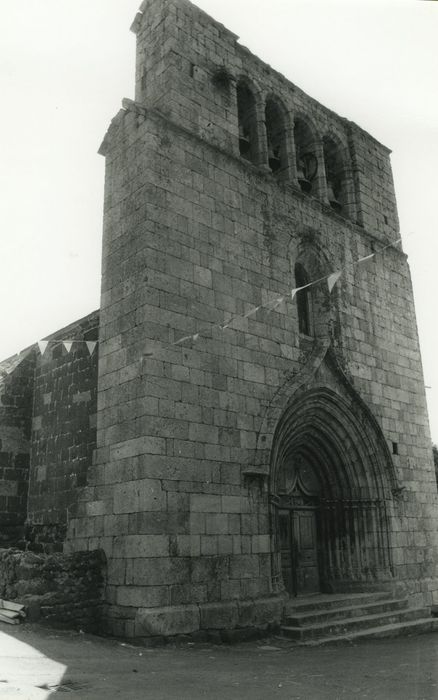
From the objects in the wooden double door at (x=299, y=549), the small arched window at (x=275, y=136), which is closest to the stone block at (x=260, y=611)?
the wooden double door at (x=299, y=549)

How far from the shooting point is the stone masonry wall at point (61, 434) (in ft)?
30.8

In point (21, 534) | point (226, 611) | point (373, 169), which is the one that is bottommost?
point (226, 611)

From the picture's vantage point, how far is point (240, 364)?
9023 mm

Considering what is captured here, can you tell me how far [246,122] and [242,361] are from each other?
5022mm

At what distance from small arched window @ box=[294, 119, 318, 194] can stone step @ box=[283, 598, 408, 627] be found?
7508mm

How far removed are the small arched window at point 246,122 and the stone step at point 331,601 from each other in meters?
7.34

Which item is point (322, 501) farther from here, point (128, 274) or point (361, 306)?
point (128, 274)

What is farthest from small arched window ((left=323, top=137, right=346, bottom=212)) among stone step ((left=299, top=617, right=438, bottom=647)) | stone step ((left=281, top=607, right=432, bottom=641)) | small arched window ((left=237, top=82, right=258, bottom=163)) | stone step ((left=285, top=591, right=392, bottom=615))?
stone step ((left=299, top=617, right=438, bottom=647))

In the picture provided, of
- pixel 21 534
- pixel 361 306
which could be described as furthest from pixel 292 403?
pixel 21 534

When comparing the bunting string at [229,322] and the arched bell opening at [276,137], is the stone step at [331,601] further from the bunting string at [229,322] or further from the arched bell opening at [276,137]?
the arched bell opening at [276,137]

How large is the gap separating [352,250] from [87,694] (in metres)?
9.36

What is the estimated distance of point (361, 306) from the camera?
38.8 ft

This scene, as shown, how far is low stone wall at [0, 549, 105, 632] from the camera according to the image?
24.0 feet

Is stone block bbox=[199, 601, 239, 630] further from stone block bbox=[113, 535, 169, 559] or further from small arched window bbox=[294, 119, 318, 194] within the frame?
small arched window bbox=[294, 119, 318, 194]
